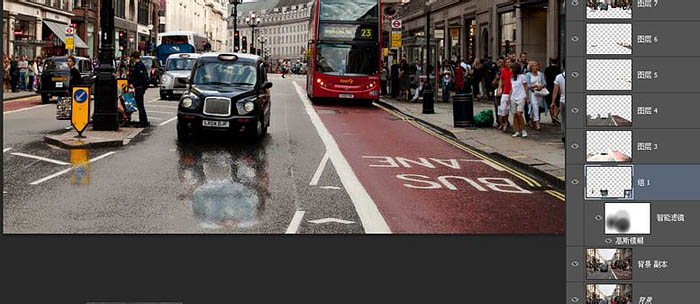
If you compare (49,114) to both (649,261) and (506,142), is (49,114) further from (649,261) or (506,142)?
(649,261)

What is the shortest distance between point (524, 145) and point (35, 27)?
3206cm

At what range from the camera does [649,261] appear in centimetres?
313

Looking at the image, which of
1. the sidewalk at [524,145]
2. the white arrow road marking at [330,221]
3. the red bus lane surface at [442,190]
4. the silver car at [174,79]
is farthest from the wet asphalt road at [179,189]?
the silver car at [174,79]

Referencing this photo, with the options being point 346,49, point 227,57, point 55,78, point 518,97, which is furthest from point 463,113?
point 55,78

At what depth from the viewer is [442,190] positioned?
9.91 meters

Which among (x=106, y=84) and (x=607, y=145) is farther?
(x=106, y=84)

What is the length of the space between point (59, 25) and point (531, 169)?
3798 cm

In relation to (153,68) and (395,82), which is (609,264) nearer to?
(395,82)

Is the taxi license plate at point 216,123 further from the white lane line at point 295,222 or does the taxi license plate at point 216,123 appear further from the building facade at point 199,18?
the building facade at point 199,18

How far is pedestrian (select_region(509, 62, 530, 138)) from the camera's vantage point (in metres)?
17.0

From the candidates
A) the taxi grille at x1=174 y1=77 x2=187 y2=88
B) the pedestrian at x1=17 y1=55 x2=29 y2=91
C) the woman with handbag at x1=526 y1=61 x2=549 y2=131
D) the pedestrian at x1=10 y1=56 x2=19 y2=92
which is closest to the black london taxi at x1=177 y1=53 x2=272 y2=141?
the woman with handbag at x1=526 y1=61 x2=549 y2=131

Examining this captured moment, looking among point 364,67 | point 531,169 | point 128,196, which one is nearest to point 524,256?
point 128,196

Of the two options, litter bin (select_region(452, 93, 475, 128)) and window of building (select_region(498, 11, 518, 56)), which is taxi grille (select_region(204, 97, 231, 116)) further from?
window of building (select_region(498, 11, 518, 56))

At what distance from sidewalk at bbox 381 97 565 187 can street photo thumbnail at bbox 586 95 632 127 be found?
7.13 m
